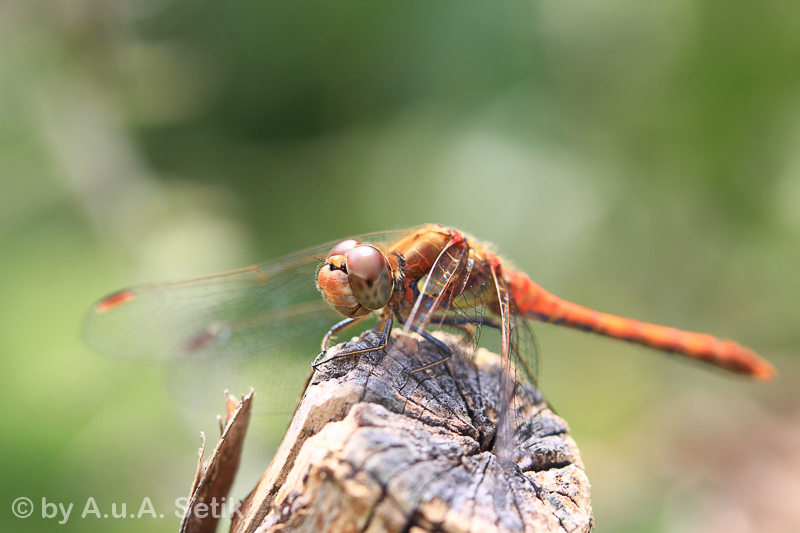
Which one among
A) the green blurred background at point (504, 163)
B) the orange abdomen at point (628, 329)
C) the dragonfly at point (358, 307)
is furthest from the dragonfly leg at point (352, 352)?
the green blurred background at point (504, 163)

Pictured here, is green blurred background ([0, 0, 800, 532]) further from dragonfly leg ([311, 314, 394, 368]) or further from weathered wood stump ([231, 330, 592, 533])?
weathered wood stump ([231, 330, 592, 533])

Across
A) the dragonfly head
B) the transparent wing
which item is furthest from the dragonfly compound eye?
the transparent wing

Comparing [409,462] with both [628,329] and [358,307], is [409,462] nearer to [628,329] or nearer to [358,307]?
[358,307]

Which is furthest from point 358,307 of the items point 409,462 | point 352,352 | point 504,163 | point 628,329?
point 504,163

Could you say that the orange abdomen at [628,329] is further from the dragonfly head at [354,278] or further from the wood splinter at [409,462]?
the wood splinter at [409,462]

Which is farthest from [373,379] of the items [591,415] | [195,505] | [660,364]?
[660,364]
